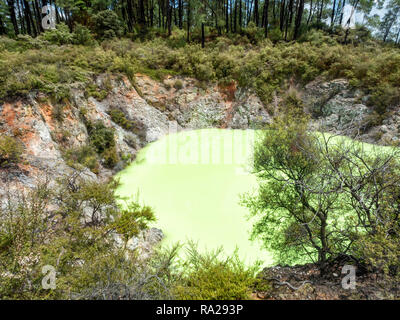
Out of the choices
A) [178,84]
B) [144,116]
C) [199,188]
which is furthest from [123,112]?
[199,188]

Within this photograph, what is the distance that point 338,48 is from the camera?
1914 cm

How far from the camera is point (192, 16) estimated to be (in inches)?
1121

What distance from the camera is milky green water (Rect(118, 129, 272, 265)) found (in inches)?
338

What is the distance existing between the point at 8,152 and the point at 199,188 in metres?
8.82

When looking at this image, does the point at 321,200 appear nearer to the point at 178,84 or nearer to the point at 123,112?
the point at 123,112

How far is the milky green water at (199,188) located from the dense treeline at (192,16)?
17.1 metres

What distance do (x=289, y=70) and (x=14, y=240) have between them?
2300 centimetres

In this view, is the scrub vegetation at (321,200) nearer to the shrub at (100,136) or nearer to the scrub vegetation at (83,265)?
the scrub vegetation at (83,265)

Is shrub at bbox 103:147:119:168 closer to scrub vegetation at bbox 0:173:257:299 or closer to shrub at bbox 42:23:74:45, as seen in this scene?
scrub vegetation at bbox 0:173:257:299

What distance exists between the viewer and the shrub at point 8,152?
27.6 ft

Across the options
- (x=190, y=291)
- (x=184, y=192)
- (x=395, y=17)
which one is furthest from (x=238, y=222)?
(x=395, y=17)

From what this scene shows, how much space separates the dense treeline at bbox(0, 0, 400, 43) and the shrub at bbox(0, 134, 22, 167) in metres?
19.3

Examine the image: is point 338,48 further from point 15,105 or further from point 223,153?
point 15,105

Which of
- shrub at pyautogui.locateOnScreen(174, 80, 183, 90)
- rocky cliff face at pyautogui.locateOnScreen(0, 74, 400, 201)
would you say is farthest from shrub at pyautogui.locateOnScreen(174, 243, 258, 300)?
shrub at pyautogui.locateOnScreen(174, 80, 183, 90)
